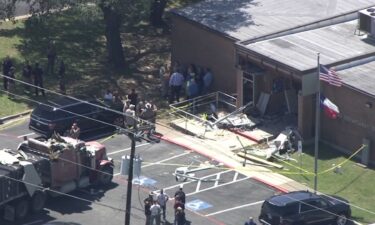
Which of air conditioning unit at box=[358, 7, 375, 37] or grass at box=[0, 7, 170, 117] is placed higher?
air conditioning unit at box=[358, 7, 375, 37]

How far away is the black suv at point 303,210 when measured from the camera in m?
40.3

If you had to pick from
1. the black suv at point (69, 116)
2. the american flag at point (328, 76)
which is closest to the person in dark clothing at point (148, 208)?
the black suv at point (69, 116)

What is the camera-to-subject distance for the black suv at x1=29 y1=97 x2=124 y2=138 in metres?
48.1

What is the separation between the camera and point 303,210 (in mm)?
40469

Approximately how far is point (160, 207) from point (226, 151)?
837 cm

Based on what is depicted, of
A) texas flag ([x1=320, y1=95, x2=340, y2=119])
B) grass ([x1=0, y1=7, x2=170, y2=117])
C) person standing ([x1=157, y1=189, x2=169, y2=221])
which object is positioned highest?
texas flag ([x1=320, y1=95, x2=340, y2=119])

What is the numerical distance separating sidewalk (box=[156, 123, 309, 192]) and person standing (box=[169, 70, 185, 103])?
280 centimetres

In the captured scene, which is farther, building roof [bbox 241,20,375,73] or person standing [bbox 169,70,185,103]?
person standing [bbox 169,70,185,103]

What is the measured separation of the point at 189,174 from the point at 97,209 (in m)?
4.78

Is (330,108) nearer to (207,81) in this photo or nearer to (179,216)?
(179,216)

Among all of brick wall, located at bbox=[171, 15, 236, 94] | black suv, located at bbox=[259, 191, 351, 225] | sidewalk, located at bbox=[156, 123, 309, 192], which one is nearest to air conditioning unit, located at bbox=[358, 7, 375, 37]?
brick wall, located at bbox=[171, 15, 236, 94]

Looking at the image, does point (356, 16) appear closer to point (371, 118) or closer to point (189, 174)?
point (371, 118)

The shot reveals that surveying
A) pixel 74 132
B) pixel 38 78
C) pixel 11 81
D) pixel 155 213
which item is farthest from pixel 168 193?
pixel 11 81

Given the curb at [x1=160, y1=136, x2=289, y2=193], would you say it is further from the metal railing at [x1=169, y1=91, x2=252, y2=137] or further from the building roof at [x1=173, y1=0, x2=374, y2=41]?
the building roof at [x1=173, y1=0, x2=374, y2=41]
